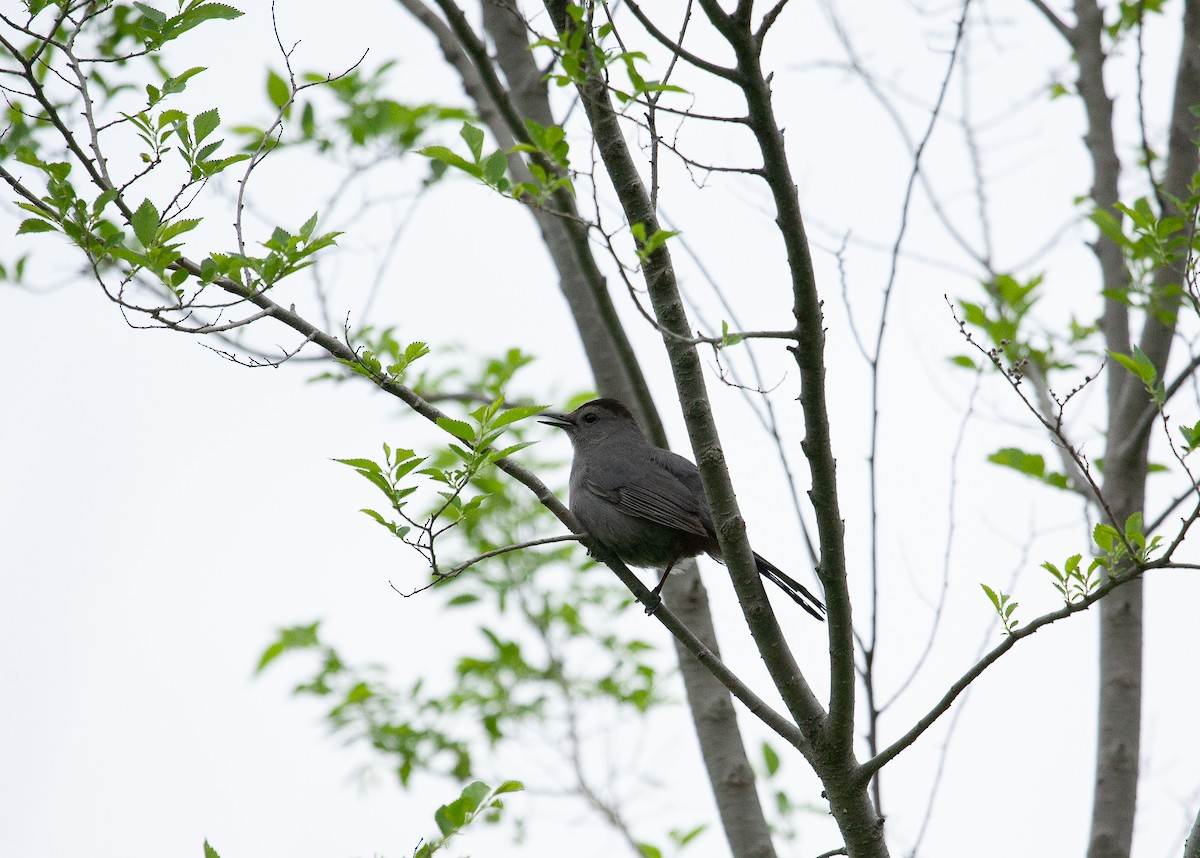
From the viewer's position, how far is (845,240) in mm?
5359

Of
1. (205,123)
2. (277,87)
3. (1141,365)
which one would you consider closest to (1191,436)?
(1141,365)

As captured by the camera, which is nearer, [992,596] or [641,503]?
[992,596]

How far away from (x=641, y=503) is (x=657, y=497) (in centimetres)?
11

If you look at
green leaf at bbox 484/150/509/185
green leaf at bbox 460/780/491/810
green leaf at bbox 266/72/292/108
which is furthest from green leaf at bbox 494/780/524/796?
green leaf at bbox 266/72/292/108

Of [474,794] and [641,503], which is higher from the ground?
[641,503]

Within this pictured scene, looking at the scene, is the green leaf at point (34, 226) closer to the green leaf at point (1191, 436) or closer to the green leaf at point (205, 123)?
the green leaf at point (205, 123)

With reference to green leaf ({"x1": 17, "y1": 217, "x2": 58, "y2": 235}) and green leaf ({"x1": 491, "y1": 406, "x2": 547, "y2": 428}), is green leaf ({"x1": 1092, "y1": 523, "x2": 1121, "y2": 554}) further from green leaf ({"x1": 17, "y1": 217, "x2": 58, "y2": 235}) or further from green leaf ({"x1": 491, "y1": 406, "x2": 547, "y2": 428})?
green leaf ({"x1": 17, "y1": 217, "x2": 58, "y2": 235})

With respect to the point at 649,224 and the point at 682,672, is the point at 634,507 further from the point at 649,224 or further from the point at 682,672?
the point at 649,224

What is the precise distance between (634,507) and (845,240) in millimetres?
1513

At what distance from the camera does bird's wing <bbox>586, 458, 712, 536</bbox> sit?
17.7 feet

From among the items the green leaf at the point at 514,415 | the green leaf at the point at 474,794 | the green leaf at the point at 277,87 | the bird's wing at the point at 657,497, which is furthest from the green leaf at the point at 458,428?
the green leaf at the point at 277,87

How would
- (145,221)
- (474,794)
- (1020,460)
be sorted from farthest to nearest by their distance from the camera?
(1020,460)
(474,794)
(145,221)

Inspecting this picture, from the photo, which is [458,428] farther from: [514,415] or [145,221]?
[145,221]

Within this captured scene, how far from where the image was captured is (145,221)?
3.09m
